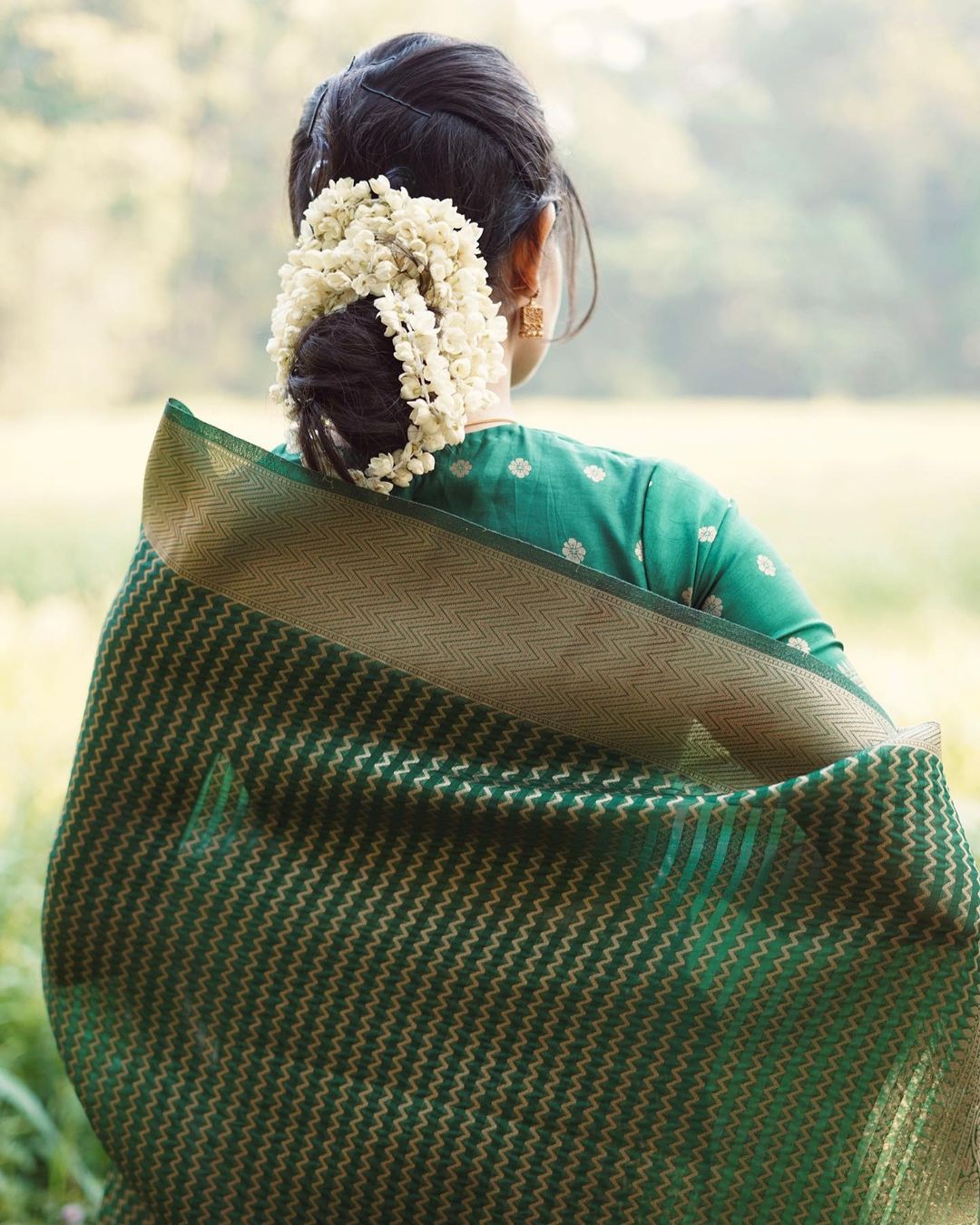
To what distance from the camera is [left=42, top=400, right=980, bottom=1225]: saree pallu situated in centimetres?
107

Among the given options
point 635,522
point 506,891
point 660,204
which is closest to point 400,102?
point 635,522

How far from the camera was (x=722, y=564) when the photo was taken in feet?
3.78

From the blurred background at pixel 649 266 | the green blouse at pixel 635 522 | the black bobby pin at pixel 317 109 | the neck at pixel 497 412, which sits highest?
the blurred background at pixel 649 266

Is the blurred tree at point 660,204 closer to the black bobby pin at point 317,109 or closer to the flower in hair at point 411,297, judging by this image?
the black bobby pin at point 317,109

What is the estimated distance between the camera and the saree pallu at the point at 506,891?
107 centimetres

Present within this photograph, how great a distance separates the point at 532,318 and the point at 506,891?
0.55 m

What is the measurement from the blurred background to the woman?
3.29 metres

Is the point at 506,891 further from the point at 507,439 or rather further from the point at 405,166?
the point at 405,166

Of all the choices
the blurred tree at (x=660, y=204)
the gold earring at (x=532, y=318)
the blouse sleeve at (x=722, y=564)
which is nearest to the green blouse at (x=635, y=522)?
the blouse sleeve at (x=722, y=564)

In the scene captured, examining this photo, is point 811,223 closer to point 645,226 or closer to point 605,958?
point 645,226

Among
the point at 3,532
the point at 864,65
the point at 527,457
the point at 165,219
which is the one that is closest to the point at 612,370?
the point at 864,65

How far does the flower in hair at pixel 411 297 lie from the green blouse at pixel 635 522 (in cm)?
6

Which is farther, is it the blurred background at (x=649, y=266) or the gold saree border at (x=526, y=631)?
the blurred background at (x=649, y=266)

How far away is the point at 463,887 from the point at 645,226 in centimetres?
961
